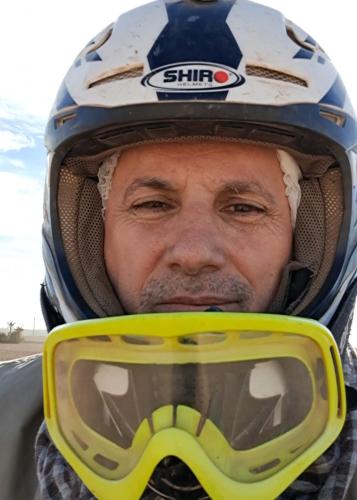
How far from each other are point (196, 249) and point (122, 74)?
2.31 feet

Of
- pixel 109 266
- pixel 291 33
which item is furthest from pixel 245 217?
pixel 291 33

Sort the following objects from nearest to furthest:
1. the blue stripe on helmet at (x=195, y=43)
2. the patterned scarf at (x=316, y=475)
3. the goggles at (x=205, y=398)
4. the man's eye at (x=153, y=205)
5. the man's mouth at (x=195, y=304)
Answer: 1. the goggles at (x=205, y=398)
2. the patterned scarf at (x=316, y=475)
3. the man's mouth at (x=195, y=304)
4. the blue stripe on helmet at (x=195, y=43)
5. the man's eye at (x=153, y=205)

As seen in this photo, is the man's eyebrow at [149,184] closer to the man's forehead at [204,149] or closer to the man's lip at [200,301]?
the man's forehead at [204,149]

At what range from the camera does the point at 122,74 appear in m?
2.42

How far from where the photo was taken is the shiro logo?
225 centimetres

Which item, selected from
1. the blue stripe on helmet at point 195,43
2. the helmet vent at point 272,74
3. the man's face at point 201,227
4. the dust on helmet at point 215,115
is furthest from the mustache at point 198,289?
the helmet vent at point 272,74

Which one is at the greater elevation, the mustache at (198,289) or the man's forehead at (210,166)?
the man's forehead at (210,166)

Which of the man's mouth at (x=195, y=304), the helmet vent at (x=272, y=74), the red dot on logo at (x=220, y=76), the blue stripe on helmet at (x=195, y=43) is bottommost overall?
the man's mouth at (x=195, y=304)

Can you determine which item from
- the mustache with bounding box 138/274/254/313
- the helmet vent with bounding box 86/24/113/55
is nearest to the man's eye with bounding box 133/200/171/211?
the mustache with bounding box 138/274/254/313

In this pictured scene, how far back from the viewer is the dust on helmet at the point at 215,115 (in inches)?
89.8

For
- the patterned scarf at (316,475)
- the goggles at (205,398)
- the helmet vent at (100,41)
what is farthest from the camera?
the helmet vent at (100,41)

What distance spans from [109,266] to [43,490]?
2.76ft

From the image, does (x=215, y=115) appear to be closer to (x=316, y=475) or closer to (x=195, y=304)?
(x=195, y=304)

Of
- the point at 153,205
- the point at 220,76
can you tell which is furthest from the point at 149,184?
the point at 220,76
